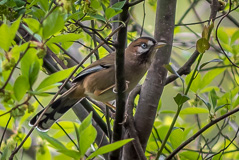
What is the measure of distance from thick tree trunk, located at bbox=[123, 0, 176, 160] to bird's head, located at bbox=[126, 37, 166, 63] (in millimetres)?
147

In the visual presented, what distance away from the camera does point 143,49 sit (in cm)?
377

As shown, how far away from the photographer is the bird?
3.60 m

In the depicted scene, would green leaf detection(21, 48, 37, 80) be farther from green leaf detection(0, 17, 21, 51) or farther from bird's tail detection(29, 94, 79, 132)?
bird's tail detection(29, 94, 79, 132)

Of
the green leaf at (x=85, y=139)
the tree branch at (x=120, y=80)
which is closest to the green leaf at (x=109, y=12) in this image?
the tree branch at (x=120, y=80)

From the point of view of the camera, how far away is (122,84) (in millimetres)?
2582

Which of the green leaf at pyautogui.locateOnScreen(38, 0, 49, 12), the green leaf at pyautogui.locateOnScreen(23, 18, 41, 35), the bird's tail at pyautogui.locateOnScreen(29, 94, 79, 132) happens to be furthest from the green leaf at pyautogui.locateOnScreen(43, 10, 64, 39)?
the bird's tail at pyautogui.locateOnScreen(29, 94, 79, 132)

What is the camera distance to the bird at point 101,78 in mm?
3602

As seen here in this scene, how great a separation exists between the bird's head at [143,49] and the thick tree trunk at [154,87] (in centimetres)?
15

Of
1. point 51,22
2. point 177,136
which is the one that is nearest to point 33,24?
point 51,22

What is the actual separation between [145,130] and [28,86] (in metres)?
1.41

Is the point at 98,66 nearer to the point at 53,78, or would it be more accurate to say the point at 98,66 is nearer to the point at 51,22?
the point at 53,78

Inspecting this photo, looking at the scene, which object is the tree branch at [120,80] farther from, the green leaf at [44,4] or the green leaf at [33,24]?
the green leaf at [33,24]

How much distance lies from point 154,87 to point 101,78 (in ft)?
2.28

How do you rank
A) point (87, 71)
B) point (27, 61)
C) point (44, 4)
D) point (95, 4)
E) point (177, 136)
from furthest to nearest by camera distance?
1. point (87, 71)
2. point (177, 136)
3. point (95, 4)
4. point (44, 4)
5. point (27, 61)
